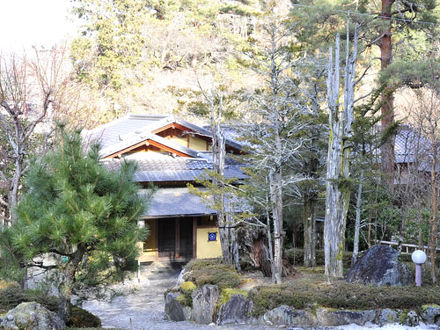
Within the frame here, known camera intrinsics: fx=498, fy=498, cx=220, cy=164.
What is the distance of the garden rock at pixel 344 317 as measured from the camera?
8755mm

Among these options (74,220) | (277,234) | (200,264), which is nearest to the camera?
(74,220)

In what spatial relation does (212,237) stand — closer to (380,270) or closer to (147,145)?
(147,145)

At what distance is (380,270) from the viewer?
9898 mm

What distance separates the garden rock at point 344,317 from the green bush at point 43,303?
3932 millimetres

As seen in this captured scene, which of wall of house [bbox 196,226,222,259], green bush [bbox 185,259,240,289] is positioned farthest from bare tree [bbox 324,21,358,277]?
wall of house [bbox 196,226,222,259]

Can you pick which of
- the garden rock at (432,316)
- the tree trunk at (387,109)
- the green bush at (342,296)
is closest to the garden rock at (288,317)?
the green bush at (342,296)

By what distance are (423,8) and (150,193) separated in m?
13.9

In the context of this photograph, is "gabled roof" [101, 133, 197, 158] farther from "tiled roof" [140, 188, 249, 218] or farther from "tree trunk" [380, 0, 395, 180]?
"tree trunk" [380, 0, 395, 180]

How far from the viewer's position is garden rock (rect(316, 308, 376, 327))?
876 centimetres

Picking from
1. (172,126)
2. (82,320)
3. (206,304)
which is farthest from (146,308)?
(172,126)

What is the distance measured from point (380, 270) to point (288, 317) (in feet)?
7.27

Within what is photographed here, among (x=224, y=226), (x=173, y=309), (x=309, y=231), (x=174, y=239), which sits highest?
(x=224, y=226)

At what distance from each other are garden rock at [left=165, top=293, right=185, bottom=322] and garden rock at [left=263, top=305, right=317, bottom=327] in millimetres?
2215

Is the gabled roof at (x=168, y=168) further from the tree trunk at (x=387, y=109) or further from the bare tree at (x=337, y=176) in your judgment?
the bare tree at (x=337, y=176)
